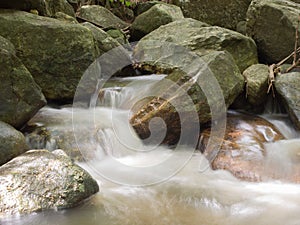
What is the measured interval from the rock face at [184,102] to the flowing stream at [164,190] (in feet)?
0.97

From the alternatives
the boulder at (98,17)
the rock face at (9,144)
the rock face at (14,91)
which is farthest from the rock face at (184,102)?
the boulder at (98,17)

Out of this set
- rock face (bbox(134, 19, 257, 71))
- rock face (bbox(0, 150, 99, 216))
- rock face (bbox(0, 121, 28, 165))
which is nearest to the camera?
rock face (bbox(0, 150, 99, 216))

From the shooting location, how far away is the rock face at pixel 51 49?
4.31 metres

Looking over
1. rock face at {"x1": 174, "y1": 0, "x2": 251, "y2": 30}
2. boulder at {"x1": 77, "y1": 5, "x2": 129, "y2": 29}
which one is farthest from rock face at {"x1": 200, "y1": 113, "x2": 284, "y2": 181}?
boulder at {"x1": 77, "y1": 5, "x2": 129, "y2": 29}

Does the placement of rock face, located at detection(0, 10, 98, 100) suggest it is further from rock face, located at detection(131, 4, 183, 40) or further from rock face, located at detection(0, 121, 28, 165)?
rock face, located at detection(131, 4, 183, 40)

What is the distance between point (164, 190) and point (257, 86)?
8.38 ft

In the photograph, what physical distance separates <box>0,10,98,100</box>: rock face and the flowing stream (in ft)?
1.48

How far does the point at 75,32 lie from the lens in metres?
4.63

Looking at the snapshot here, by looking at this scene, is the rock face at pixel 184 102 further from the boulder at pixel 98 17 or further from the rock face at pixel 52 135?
the boulder at pixel 98 17

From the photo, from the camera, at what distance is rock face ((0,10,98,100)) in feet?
14.1

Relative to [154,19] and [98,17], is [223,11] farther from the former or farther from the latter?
[98,17]

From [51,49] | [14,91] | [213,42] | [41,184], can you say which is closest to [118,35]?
[213,42]

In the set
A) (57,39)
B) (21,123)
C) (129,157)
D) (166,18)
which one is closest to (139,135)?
(129,157)

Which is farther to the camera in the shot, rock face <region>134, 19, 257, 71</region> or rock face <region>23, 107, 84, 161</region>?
rock face <region>134, 19, 257, 71</region>
